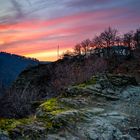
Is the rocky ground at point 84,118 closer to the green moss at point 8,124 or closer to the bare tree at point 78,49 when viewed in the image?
the green moss at point 8,124

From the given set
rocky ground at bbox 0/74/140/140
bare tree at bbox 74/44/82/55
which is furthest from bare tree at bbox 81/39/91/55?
rocky ground at bbox 0/74/140/140

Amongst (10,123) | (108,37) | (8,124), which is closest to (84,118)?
(10,123)

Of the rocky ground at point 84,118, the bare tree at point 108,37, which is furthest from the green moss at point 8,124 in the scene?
the bare tree at point 108,37

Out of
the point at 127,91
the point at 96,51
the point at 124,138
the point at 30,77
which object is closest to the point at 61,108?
the point at 124,138

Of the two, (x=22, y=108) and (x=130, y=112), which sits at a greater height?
(x=130, y=112)

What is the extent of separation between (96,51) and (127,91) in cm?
12286

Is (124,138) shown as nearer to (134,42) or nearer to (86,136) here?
(86,136)

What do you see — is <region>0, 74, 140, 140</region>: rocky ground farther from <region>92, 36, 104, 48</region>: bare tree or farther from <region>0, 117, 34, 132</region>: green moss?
<region>92, 36, 104, 48</region>: bare tree

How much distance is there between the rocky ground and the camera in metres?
14.9

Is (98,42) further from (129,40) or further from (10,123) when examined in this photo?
(10,123)

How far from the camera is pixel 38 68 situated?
431 feet

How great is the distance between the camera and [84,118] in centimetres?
1744

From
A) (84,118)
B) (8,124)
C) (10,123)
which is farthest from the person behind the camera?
(84,118)

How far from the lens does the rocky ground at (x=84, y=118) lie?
14.9m
